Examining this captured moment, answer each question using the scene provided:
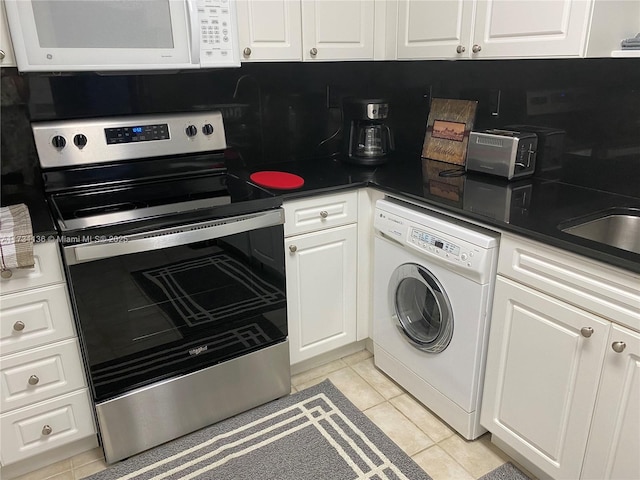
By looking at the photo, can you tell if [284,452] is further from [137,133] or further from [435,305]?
[137,133]

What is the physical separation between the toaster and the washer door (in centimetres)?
56

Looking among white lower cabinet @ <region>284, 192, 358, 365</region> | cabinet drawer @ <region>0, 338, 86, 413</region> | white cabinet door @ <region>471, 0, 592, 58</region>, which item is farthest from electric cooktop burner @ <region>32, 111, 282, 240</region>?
white cabinet door @ <region>471, 0, 592, 58</region>

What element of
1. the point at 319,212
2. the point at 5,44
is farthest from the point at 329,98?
the point at 5,44

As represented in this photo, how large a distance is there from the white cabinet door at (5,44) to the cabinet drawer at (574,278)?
1.69 m

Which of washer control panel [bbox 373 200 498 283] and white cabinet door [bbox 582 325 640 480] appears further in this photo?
washer control panel [bbox 373 200 498 283]

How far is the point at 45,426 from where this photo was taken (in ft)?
5.63

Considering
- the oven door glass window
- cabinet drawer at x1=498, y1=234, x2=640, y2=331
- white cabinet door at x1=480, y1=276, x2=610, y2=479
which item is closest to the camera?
cabinet drawer at x1=498, y1=234, x2=640, y2=331

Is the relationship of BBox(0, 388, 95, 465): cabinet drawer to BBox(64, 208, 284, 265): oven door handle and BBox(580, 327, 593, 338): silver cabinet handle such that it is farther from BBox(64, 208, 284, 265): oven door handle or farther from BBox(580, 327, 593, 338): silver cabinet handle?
BBox(580, 327, 593, 338): silver cabinet handle

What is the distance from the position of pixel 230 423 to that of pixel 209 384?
8.6 inches

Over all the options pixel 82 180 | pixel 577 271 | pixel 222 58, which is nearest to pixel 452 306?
pixel 577 271

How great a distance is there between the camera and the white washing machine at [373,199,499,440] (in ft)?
5.52

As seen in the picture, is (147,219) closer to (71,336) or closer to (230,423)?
(71,336)

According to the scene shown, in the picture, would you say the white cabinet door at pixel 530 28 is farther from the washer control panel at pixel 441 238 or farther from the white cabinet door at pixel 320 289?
the white cabinet door at pixel 320 289

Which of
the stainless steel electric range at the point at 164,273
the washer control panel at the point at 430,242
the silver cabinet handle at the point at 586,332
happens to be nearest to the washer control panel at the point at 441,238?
the washer control panel at the point at 430,242
